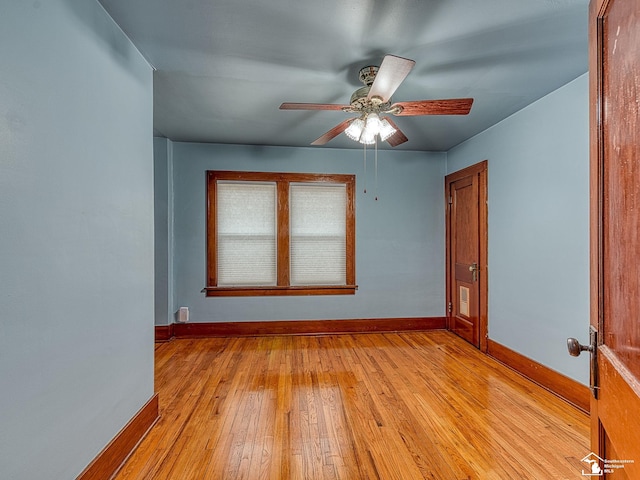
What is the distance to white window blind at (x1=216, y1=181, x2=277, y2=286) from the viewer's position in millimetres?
→ 4043

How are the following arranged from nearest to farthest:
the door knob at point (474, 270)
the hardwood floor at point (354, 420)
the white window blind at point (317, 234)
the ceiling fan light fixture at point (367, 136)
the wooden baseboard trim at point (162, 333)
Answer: the hardwood floor at point (354, 420), the ceiling fan light fixture at point (367, 136), the door knob at point (474, 270), the wooden baseboard trim at point (162, 333), the white window blind at point (317, 234)

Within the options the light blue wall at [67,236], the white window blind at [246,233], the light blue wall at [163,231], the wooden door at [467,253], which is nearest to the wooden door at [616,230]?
the light blue wall at [67,236]

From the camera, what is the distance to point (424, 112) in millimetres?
2170

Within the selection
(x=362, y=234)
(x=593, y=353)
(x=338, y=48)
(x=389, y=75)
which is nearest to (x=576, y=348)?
(x=593, y=353)

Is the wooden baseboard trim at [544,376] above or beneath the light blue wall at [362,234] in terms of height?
beneath

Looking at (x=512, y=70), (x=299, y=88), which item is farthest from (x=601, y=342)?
(x=299, y=88)

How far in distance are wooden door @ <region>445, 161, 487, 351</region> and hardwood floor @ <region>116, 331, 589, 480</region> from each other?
568 mm

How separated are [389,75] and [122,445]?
8.30 ft

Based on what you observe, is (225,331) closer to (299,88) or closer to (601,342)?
(299,88)

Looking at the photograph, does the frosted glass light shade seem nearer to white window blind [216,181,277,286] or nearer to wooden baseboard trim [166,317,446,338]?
white window blind [216,181,277,286]

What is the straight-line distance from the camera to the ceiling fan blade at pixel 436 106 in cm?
199

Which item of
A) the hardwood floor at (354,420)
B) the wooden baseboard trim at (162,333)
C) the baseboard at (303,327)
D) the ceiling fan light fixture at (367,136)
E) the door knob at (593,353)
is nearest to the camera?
the door knob at (593,353)

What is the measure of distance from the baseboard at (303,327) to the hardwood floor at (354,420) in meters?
0.53

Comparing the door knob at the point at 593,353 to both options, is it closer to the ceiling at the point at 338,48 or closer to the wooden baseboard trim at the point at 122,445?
the ceiling at the point at 338,48
